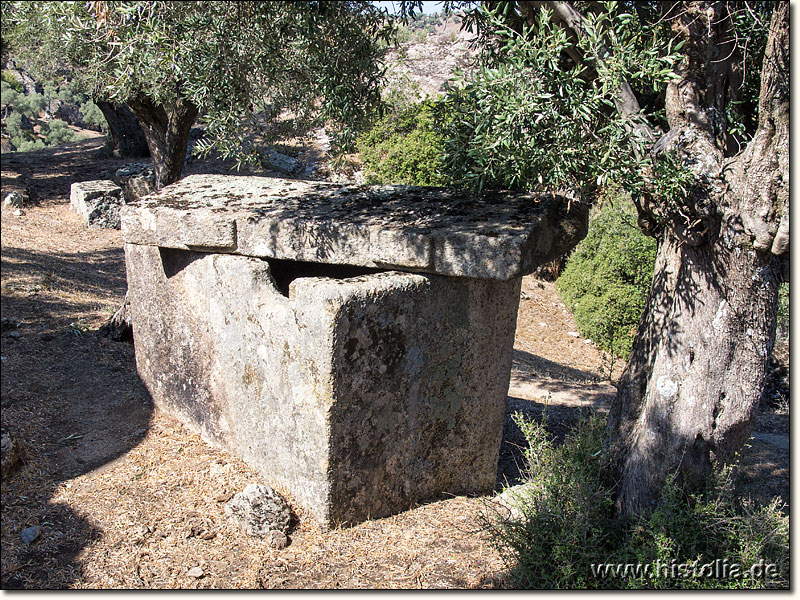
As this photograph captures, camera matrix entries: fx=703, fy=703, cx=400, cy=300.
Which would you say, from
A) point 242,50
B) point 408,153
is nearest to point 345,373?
point 242,50

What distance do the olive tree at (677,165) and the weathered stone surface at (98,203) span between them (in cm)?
1006

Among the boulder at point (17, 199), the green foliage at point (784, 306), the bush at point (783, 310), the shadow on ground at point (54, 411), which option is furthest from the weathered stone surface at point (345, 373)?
the boulder at point (17, 199)

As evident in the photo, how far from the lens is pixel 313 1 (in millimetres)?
4230

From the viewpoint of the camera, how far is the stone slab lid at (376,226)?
404 cm

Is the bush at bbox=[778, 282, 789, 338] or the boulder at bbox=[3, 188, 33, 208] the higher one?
the boulder at bbox=[3, 188, 33, 208]

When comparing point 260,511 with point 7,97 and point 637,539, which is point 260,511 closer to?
point 637,539

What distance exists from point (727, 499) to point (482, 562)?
4.82 ft

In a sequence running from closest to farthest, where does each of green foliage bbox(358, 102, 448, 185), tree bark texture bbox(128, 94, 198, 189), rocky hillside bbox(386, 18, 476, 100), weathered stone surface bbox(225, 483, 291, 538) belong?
weathered stone surface bbox(225, 483, 291, 538)
tree bark texture bbox(128, 94, 198, 189)
green foliage bbox(358, 102, 448, 185)
rocky hillside bbox(386, 18, 476, 100)

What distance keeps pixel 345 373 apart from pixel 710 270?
2218mm

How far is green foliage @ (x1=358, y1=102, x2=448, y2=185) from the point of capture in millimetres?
11727

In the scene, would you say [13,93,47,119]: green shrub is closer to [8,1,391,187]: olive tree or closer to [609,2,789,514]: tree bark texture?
[8,1,391,187]: olive tree

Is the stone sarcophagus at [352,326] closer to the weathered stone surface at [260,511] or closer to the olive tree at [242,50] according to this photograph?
the weathered stone surface at [260,511]

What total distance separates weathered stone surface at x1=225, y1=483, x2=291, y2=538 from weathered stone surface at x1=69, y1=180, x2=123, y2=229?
9891 millimetres

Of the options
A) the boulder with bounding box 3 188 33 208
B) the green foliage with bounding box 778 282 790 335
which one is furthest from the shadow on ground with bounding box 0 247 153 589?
the green foliage with bounding box 778 282 790 335
